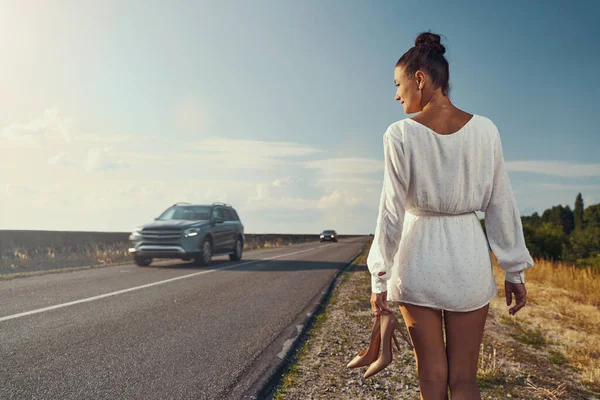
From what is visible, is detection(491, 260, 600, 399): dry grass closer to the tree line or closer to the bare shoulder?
the bare shoulder

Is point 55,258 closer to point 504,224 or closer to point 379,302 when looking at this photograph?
point 379,302

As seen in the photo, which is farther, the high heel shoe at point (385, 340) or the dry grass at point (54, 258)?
the dry grass at point (54, 258)

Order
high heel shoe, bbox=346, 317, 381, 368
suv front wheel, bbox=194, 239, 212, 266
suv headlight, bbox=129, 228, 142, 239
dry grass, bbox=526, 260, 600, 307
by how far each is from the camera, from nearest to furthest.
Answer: high heel shoe, bbox=346, 317, 381, 368, dry grass, bbox=526, 260, 600, 307, suv headlight, bbox=129, 228, 142, 239, suv front wheel, bbox=194, 239, 212, 266

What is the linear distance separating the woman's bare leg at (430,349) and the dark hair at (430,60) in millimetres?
1007

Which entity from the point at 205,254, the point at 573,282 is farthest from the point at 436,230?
the point at 205,254

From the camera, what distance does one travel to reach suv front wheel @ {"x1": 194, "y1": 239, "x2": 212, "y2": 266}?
1579cm

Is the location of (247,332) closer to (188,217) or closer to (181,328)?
(181,328)

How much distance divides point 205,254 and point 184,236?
984 mm

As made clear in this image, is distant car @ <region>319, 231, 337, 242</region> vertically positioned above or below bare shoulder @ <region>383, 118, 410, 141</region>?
above

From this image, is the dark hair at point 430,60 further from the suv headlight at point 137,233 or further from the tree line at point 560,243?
the tree line at point 560,243

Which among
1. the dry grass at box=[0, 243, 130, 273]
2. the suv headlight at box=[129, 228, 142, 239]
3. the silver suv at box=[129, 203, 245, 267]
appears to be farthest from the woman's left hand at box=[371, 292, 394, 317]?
the dry grass at box=[0, 243, 130, 273]

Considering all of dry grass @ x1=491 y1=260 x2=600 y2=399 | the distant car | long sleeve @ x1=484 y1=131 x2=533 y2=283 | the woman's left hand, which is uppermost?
the distant car

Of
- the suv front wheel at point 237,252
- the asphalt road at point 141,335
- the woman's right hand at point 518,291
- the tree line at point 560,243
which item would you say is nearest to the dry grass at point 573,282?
the tree line at point 560,243

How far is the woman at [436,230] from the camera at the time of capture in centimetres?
234
